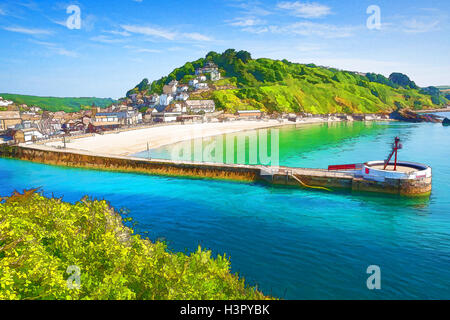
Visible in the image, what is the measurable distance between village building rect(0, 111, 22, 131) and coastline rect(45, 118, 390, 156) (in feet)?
149

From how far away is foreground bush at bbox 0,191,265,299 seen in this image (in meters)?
11.2

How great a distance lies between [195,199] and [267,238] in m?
14.6

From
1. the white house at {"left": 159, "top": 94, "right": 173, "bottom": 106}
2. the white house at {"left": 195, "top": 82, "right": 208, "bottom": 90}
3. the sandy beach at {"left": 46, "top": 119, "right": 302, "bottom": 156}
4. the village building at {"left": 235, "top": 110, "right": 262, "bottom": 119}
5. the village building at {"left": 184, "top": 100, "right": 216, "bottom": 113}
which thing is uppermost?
the white house at {"left": 195, "top": 82, "right": 208, "bottom": 90}

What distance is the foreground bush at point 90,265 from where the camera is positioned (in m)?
11.2

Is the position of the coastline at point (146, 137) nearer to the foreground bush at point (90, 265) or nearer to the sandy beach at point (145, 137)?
the sandy beach at point (145, 137)

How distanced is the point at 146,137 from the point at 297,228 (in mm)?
71098

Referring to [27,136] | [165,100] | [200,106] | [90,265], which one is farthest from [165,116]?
[90,265]

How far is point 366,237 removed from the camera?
85.0 feet

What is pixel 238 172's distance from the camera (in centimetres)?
4878

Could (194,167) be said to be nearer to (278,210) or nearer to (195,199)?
(195,199)

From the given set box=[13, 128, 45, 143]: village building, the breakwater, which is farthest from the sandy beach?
box=[13, 128, 45, 143]: village building

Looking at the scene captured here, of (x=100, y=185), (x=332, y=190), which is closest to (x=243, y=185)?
(x=332, y=190)

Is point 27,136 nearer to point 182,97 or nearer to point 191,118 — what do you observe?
point 191,118

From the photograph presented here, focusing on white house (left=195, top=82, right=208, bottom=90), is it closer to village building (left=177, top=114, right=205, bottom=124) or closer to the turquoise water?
village building (left=177, top=114, right=205, bottom=124)
